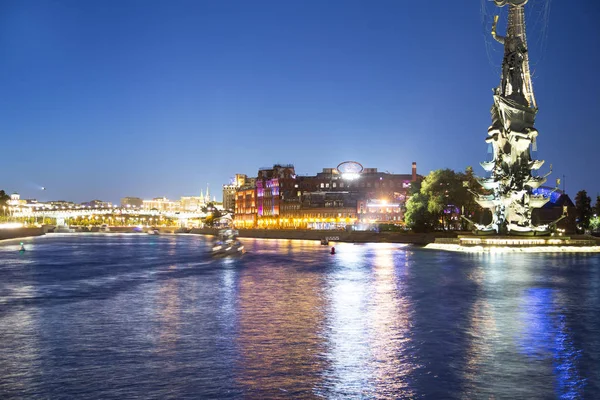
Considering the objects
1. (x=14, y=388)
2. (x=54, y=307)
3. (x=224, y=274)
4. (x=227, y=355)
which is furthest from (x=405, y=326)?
(x=224, y=274)

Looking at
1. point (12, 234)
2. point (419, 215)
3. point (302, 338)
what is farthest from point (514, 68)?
point (12, 234)

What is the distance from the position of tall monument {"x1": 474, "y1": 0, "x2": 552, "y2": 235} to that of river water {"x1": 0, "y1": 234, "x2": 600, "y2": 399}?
119 feet

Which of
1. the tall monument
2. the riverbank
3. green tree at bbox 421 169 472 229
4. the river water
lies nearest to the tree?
green tree at bbox 421 169 472 229

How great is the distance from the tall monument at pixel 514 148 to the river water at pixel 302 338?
3630cm

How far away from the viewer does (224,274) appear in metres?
59.4

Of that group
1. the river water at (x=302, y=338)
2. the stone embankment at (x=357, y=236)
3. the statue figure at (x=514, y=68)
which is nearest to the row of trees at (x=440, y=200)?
the stone embankment at (x=357, y=236)

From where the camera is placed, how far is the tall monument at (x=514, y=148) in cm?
8738

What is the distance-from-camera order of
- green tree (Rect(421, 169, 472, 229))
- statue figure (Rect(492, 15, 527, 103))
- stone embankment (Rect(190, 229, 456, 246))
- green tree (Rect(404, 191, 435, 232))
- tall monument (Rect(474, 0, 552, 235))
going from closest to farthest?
tall monument (Rect(474, 0, 552, 235)) → statue figure (Rect(492, 15, 527, 103)) → green tree (Rect(421, 169, 472, 229)) → green tree (Rect(404, 191, 435, 232)) → stone embankment (Rect(190, 229, 456, 246))

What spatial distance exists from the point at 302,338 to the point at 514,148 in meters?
69.6

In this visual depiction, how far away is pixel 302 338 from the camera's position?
1030 inches

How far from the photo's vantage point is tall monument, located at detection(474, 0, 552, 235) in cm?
8738

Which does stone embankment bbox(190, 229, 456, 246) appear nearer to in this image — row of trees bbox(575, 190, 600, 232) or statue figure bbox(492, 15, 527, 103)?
statue figure bbox(492, 15, 527, 103)

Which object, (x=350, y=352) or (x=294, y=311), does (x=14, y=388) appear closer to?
(x=350, y=352)

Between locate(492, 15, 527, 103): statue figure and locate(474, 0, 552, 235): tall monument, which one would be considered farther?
locate(492, 15, 527, 103): statue figure
